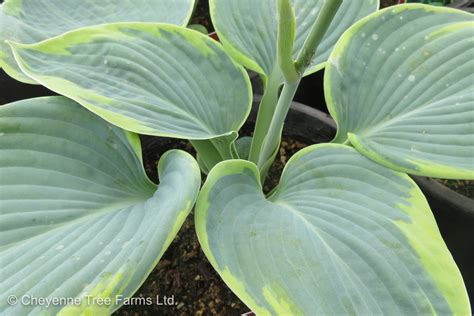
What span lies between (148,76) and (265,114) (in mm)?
227

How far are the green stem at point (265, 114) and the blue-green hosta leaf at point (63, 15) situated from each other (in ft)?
0.56

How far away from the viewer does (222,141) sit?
63 cm

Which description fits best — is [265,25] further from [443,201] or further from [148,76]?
[443,201]

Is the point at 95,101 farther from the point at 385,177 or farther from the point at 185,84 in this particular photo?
the point at 385,177

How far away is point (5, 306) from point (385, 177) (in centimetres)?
43

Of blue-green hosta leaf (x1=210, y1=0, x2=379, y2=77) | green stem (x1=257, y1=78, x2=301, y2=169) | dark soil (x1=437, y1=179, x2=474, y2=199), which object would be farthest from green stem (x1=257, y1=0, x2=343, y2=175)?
dark soil (x1=437, y1=179, x2=474, y2=199)

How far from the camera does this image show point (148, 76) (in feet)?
1.83

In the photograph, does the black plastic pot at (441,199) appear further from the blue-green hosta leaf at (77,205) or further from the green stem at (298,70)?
the blue-green hosta leaf at (77,205)

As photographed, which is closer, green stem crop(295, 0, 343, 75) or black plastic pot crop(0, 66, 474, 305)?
green stem crop(295, 0, 343, 75)

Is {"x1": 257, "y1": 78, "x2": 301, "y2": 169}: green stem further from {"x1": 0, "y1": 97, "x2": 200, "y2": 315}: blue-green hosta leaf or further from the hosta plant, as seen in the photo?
{"x1": 0, "y1": 97, "x2": 200, "y2": 315}: blue-green hosta leaf

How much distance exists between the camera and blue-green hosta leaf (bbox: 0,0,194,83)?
582 mm

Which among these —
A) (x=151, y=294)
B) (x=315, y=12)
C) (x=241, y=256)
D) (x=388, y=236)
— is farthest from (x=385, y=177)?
(x=151, y=294)

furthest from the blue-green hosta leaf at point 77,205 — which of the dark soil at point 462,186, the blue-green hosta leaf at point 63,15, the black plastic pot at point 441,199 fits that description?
the dark soil at point 462,186

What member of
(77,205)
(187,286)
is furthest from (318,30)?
(187,286)
